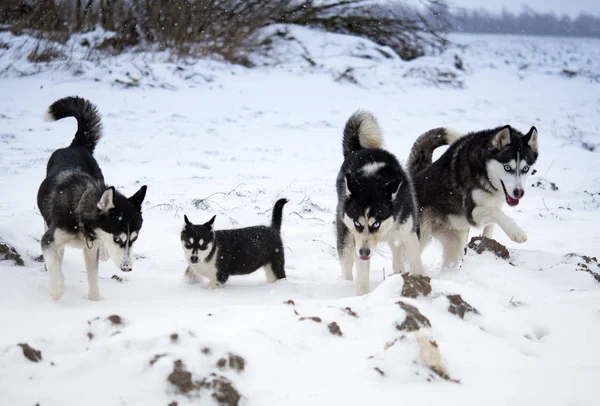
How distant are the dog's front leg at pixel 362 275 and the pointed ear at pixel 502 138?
1.79 metres

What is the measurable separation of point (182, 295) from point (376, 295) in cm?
195

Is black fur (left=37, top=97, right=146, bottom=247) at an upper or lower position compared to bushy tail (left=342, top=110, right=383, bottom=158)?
lower

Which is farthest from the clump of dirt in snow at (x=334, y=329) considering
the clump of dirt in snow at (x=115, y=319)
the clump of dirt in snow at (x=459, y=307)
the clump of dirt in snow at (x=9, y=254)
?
the clump of dirt in snow at (x=9, y=254)

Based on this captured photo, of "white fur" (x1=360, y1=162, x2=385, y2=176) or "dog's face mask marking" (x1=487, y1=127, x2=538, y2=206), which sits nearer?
"white fur" (x1=360, y1=162, x2=385, y2=176)

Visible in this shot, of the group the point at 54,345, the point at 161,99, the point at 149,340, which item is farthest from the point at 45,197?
the point at 161,99

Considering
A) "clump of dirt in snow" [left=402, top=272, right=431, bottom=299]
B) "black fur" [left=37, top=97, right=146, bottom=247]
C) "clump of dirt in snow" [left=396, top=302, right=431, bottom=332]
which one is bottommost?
"clump of dirt in snow" [left=402, top=272, right=431, bottom=299]

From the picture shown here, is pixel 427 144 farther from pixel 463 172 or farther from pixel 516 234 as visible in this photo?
pixel 516 234

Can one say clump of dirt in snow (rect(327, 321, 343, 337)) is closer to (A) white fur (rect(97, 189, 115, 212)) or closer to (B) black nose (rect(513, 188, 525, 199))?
(A) white fur (rect(97, 189, 115, 212))

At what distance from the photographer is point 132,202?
4852mm

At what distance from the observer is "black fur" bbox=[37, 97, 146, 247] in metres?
4.68

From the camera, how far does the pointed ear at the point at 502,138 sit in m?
5.57

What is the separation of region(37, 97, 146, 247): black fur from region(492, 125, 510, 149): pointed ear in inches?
131

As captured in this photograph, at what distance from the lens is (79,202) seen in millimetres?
4902

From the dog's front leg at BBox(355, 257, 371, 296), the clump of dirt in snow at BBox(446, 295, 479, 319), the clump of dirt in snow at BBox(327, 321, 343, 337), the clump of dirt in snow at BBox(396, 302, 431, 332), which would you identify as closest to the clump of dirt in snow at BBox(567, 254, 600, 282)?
the clump of dirt in snow at BBox(446, 295, 479, 319)
